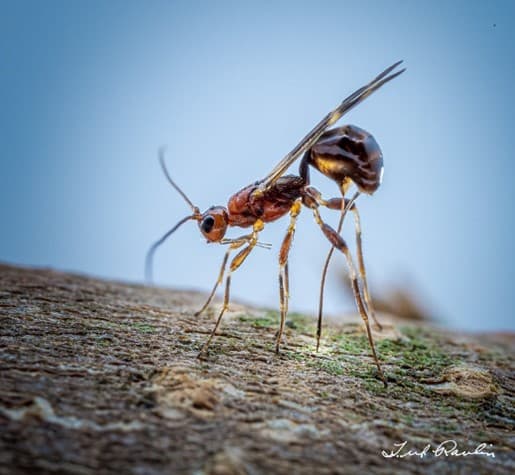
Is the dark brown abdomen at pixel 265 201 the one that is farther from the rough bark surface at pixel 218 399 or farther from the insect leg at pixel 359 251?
the rough bark surface at pixel 218 399

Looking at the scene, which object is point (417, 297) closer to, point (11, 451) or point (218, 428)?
point (218, 428)

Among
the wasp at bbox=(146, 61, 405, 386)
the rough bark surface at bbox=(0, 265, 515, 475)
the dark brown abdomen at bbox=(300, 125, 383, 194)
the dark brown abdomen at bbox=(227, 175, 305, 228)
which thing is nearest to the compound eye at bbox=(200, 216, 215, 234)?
the wasp at bbox=(146, 61, 405, 386)

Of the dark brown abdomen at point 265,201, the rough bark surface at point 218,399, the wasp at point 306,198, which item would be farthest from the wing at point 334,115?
the rough bark surface at point 218,399

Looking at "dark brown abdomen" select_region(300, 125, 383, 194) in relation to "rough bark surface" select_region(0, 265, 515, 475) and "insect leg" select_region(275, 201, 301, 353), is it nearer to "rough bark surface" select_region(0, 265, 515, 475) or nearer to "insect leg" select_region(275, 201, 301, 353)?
"insect leg" select_region(275, 201, 301, 353)

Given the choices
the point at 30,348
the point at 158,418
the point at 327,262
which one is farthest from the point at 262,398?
the point at 327,262

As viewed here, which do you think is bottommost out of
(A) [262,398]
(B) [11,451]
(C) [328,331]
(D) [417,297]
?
(B) [11,451]

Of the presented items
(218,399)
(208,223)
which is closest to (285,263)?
(208,223)

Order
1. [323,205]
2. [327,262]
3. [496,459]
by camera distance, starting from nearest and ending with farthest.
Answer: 1. [496,459]
2. [327,262]
3. [323,205]

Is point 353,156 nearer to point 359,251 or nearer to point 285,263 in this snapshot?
point 359,251
